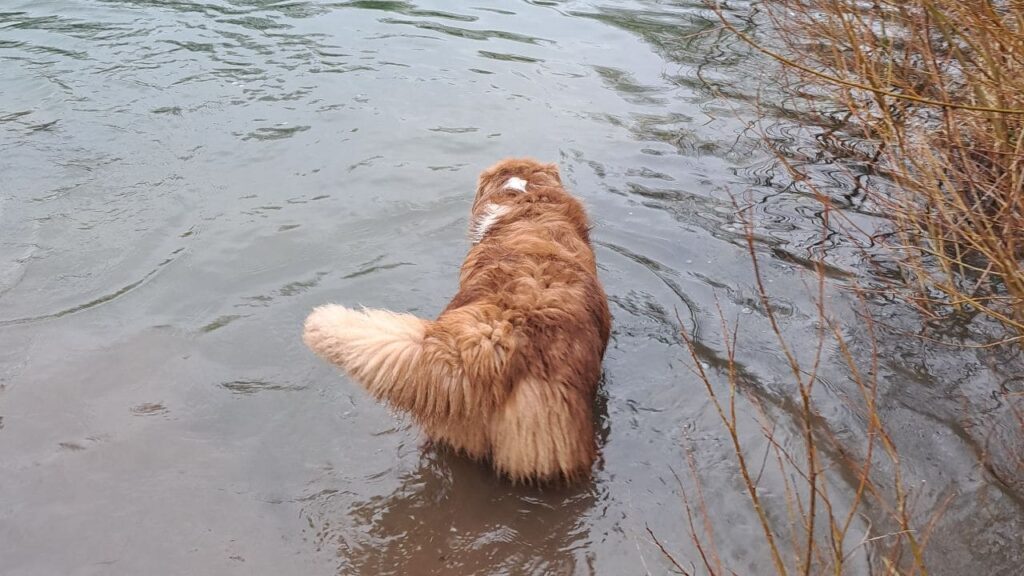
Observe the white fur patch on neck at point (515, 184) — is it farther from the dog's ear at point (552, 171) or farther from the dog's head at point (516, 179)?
the dog's ear at point (552, 171)

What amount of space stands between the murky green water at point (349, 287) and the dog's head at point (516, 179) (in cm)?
78

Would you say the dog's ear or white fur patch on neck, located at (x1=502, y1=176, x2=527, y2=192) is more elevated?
the dog's ear

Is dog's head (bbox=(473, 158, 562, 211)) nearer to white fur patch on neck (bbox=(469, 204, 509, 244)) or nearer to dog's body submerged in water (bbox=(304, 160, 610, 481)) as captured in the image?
white fur patch on neck (bbox=(469, 204, 509, 244))

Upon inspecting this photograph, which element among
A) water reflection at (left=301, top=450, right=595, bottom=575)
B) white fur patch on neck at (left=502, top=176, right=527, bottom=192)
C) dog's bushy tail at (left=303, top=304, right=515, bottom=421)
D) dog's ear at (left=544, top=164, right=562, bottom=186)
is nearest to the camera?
dog's bushy tail at (left=303, top=304, right=515, bottom=421)

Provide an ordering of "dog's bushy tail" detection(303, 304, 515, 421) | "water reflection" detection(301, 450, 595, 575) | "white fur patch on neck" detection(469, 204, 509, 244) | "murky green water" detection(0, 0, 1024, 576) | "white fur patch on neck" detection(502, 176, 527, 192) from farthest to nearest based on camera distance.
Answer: "white fur patch on neck" detection(502, 176, 527, 192), "white fur patch on neck" detection(469, 204, 509, 244), "murky green water" detection(0, 0, 1024, 576), "water reflection" detection(301, 450, 595, 575), "dog's bushy tail" detection(303, 304, 515, 421)

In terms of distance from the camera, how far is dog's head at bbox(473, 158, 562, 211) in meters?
5.14

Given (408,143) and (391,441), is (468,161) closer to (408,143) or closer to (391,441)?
(408,143)

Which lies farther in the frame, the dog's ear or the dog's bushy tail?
the dog's ear

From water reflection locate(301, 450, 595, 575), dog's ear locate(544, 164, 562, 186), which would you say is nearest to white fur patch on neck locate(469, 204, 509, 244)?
dog's ear locate(544, 164, 562, 186)

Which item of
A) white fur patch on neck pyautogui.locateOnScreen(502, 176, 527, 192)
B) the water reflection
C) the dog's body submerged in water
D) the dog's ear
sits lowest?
the water reflection

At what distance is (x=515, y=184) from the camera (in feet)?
16.8

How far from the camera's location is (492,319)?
359 centimetres

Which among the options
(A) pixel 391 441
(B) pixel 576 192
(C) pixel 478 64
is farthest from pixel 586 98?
(A) pixel 391 441

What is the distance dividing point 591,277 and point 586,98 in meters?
4.87
